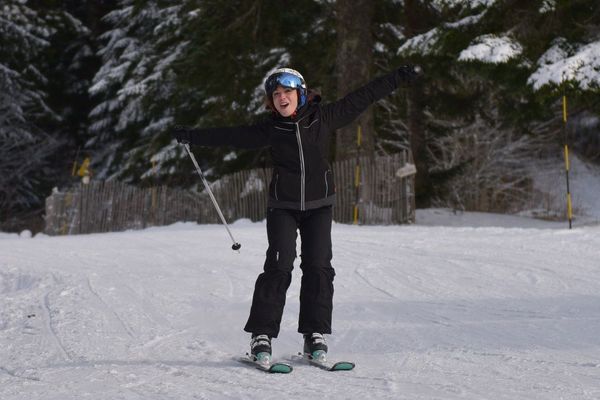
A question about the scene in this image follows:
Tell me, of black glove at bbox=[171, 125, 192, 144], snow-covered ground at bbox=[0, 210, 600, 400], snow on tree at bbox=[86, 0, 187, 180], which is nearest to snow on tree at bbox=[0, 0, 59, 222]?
snow on tree at bbox=[86, 0, 187, 180]

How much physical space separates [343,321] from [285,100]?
5.95 feet

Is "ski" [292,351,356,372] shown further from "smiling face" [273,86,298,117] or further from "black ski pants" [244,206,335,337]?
"smiling face" [273,86,298,117]

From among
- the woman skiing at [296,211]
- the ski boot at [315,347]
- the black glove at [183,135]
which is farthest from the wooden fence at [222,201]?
the ski boot at [315,347]

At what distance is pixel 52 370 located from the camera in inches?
170

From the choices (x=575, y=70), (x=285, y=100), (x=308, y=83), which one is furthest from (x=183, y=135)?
(x=308, y=83)

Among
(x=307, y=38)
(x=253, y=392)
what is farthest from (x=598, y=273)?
(x=307, y=38)

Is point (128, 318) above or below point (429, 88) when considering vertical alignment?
below

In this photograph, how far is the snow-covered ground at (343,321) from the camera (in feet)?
12.8

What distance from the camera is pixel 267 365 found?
4.29 meters

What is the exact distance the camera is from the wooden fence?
14.3 meters

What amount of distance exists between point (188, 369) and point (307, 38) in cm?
1481

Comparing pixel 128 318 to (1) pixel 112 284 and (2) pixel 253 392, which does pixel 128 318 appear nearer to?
(1) pixel 112 284

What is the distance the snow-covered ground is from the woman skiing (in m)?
0.29

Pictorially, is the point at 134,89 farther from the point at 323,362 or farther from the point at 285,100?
the point at 323,362
